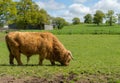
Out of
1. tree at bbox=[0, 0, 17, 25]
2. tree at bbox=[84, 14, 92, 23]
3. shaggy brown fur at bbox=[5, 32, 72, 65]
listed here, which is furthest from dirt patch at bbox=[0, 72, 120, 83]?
→ tree at bbox=[84, 14, 92, 23]

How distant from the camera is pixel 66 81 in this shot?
9.17 m

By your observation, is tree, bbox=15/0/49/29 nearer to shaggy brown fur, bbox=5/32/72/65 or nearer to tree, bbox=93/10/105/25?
tree, bbox=93/10/105/25

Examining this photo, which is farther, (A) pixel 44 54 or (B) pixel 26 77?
(A) pixel 44 54

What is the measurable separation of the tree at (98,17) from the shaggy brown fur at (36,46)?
140 meters

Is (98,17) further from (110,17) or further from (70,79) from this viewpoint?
(70,79)

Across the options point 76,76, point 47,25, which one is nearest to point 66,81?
point 76,76

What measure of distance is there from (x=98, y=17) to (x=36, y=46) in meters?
145

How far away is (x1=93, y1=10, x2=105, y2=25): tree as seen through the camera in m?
154

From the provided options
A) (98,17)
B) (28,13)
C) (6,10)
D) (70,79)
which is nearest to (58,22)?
(28,13)

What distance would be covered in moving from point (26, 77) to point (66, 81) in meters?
1.65

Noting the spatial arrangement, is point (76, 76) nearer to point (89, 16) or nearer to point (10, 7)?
point (10, 7)

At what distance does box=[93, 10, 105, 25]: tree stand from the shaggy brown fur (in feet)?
461

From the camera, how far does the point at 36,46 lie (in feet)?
44.4

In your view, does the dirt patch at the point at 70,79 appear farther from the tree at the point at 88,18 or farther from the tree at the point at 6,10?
the tree at the point at 88,18
